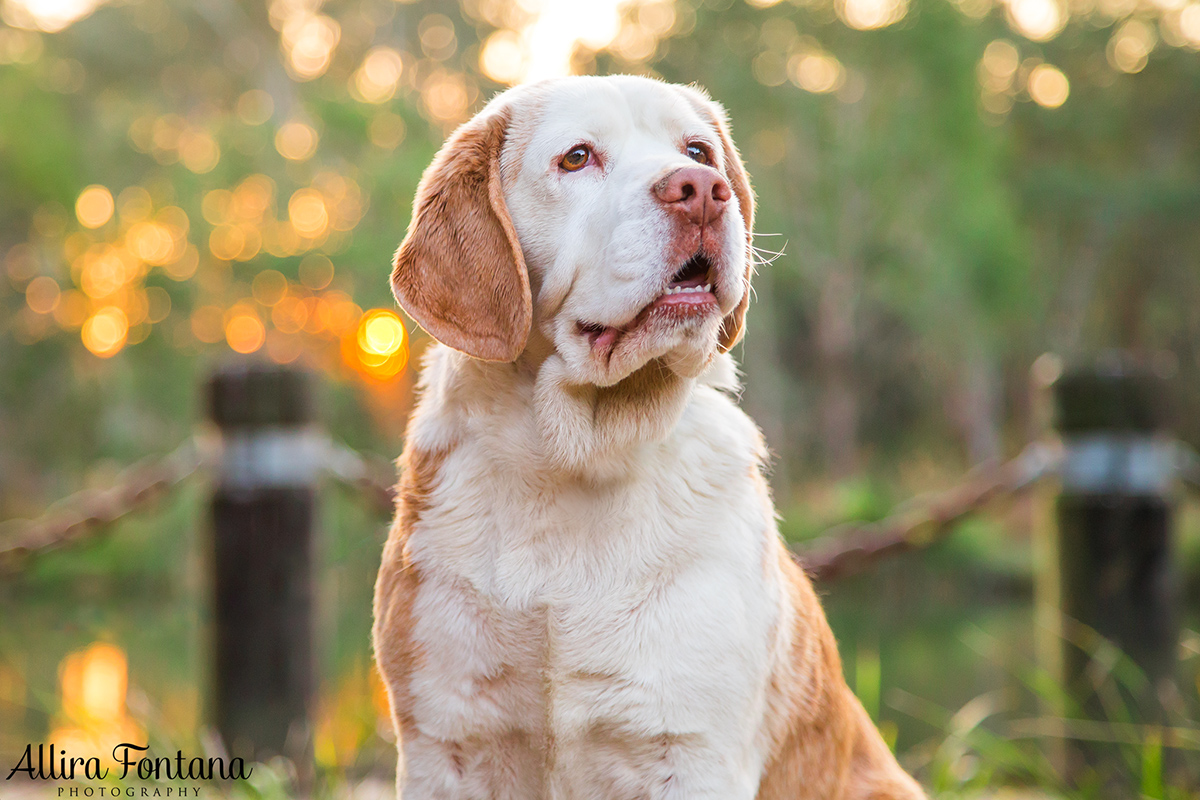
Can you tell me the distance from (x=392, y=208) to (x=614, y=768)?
64.3 feet

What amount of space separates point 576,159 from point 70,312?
2382cm

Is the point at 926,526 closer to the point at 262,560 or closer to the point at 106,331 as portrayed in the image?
the point at 262,560

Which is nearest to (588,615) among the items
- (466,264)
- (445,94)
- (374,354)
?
(466,264)

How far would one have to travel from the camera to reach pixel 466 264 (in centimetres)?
197

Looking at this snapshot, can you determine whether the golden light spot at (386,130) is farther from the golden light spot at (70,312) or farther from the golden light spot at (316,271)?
the golden light spot at (70,312)

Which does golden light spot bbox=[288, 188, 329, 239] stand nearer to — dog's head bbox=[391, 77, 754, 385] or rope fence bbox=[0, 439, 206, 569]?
rope fence bbox=[0, 439, 206, 569]

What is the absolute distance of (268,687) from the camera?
129 inches

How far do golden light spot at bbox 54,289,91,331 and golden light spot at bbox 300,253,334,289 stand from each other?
5347 mm

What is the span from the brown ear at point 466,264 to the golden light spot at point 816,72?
2170 cm

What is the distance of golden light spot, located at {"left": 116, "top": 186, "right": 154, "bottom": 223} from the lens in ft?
74.4

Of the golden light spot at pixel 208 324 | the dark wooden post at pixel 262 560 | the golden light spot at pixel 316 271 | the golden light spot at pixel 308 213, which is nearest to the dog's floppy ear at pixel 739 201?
the dark wooden post at pixel 262 560

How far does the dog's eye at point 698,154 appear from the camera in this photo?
7.11ft

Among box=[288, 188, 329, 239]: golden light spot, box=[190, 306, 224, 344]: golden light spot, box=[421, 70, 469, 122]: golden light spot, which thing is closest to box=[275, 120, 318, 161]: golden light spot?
box=[288, 188, 329, 239]: golden light spot

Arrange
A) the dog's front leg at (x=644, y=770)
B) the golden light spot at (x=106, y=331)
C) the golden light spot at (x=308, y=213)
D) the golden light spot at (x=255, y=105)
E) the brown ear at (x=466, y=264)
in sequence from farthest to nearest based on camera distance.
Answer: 1. the golden light spot at (x=255, y=105)
2. the golden light spot at (x=106, y=331)
3. the golden light spot at (x=308, y=213)
4. the brown ear at (x=466, y=264)
5. the dog's front leg at (x=644, y=770)
